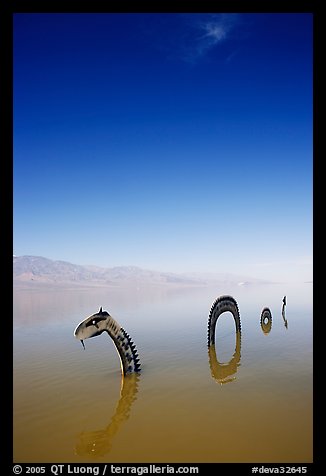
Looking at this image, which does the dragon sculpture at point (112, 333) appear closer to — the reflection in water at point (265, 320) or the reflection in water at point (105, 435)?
the reflection in water at point (105, 435)

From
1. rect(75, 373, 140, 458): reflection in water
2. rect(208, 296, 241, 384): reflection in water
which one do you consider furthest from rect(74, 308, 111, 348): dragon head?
rect(208, 296, 241, 384): reflection in water

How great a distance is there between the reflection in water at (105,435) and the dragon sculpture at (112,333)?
1.88m

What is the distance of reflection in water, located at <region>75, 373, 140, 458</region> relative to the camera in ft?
25.4

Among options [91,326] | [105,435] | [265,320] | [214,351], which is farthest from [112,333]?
[265,320]

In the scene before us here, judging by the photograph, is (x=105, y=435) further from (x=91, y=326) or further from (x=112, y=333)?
(x=112, y=333)

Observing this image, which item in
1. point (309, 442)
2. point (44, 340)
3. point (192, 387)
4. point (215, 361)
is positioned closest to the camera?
point (309, 442)

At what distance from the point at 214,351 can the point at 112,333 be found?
6.74m

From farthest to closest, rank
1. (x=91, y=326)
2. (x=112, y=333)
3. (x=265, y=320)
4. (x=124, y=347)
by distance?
(x=265, y=320) → (x=124, y=347) → (x=112, y=333) → (x=91, y=326)

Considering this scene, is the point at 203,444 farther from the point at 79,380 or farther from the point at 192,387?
the point at 79,380

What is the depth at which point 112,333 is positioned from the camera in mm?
12766
